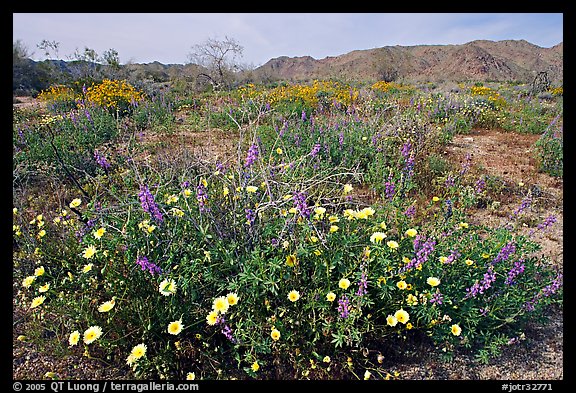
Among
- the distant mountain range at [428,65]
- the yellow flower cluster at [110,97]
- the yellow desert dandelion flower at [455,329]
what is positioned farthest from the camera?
the distant mountain range at [428,65]

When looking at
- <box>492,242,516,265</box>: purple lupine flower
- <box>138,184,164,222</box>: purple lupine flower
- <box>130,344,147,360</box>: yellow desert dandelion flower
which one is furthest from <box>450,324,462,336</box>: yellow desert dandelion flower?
<box>138,184,164,222</box>: purple lupine flower

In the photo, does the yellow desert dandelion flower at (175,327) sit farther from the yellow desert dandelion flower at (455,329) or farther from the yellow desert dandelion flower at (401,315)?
the yellow desert dandelion flower at (455,329)

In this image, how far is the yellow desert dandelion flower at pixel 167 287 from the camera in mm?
1900

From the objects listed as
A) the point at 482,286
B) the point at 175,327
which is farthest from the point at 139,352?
the point at 482,286

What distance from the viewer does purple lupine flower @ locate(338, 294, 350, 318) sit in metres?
1.88

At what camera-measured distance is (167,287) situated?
194 centimetres

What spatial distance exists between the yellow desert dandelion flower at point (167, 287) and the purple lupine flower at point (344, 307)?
3.17 feet

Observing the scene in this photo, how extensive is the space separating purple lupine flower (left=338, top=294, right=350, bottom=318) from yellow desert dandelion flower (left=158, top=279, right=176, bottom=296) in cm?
97

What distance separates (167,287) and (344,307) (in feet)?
3.40

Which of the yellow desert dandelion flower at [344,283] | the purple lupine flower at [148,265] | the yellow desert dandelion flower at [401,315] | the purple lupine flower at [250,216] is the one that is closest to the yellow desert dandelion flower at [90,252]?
the purple lupine flower at [148,265]

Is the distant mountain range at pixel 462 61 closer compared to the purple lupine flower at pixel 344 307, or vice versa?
the purple lupine flower at pixel 344 307

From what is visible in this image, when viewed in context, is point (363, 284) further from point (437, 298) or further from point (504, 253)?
point (504, 253)
